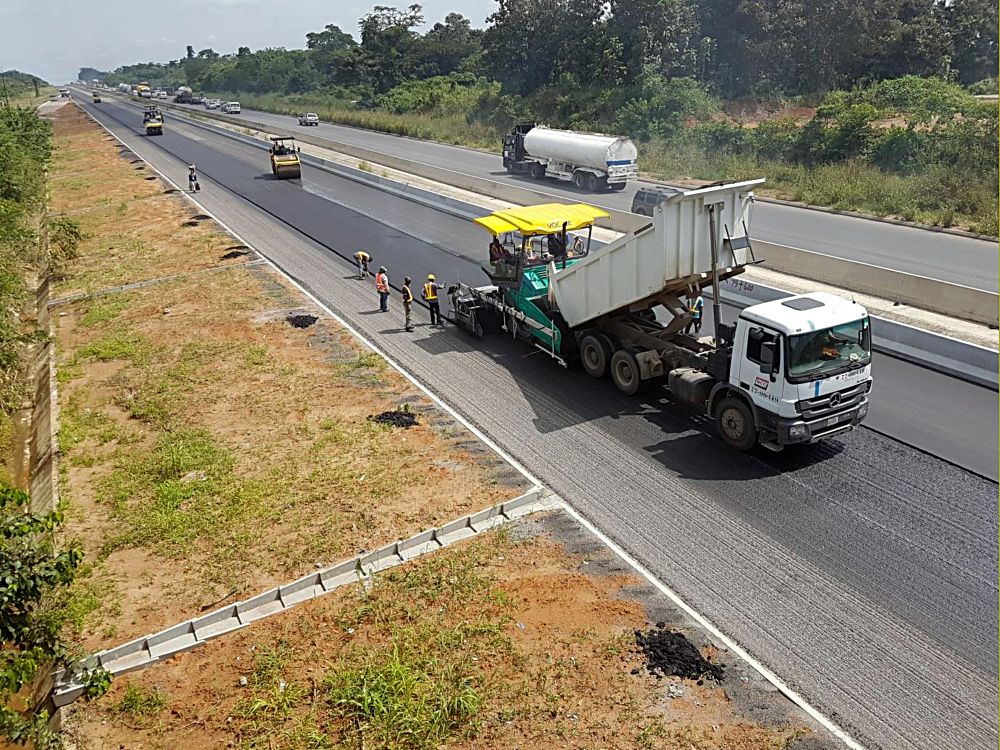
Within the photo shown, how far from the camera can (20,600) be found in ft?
18.3

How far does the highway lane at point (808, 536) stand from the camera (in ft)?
23.8

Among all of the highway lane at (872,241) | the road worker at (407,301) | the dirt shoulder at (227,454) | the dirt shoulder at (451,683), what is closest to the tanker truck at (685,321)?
the road worker at (407,301)

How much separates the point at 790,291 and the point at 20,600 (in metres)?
17.7

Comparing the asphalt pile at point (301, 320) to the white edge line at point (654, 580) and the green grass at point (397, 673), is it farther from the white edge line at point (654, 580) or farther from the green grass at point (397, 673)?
the green grass at point (397, 673)

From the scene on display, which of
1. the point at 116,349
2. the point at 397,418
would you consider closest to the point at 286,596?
the point at 397,418

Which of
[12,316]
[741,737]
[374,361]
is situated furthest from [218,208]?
[741,737]

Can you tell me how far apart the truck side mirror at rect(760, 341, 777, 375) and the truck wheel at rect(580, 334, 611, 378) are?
3.75 metres

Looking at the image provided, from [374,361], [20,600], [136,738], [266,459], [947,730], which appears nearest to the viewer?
[20,600]

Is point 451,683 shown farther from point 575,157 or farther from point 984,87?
point 984,87

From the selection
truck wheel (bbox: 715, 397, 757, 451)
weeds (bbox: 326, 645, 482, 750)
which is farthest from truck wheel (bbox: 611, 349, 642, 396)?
weeds (bbox: 326, 645, 482, 750)

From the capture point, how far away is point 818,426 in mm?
10523

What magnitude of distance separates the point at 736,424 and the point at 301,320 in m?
11.4

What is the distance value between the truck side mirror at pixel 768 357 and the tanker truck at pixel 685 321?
0.01 m

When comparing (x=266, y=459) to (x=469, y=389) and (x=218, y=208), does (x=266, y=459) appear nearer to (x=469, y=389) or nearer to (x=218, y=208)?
(x=469, y=389)
